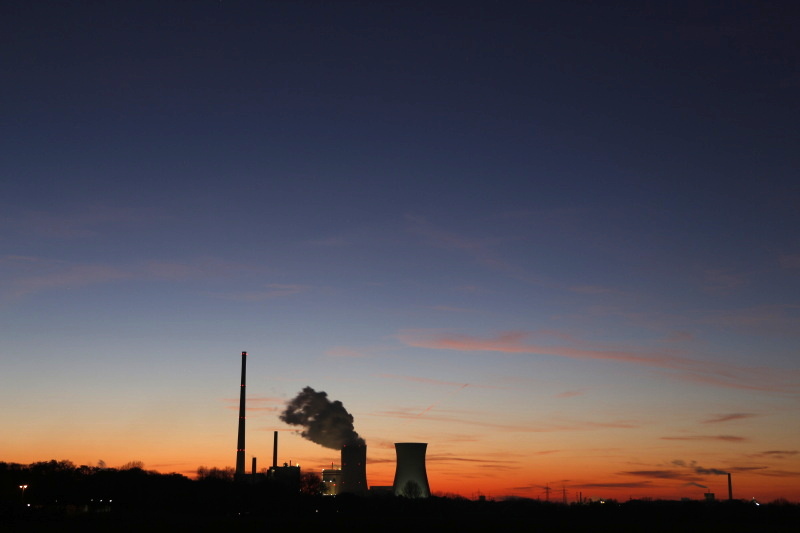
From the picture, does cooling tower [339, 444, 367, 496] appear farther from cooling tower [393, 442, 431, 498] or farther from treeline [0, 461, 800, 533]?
cooling tower [393, 442, 431, 498]

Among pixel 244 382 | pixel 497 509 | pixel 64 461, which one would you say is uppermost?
pixel 244 382

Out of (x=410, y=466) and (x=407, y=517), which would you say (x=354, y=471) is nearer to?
(x=407, y=517)

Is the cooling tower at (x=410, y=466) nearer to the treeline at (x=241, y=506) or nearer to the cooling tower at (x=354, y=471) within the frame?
the treeline at (x=241, y=506)

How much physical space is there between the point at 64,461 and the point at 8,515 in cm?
7651

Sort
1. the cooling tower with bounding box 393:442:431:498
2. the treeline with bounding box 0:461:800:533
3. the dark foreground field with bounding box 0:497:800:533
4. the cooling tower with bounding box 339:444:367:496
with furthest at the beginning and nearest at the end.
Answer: the cooling tower with bounding box 339:444:367:496 → the treeline with bounding box 0:461:800:533 → the cooling tower with bounding box 393:442:431:498 → the dark foreground field with bounding box 0:497:800:533

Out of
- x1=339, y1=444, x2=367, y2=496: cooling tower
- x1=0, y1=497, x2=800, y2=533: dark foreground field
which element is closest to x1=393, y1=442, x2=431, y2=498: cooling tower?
x1=0, y1=497, x2=800, y2=533: dark foreground field

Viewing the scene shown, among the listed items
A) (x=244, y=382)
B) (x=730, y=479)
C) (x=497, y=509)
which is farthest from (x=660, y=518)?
(x=244, y=382)

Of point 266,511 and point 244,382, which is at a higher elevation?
point 244,382

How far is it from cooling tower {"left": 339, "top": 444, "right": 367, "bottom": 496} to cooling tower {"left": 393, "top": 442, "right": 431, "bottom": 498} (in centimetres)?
2161

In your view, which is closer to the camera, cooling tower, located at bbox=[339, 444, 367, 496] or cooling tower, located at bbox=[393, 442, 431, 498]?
cooling tower, located at bbox=[393, 442, 431, 498]

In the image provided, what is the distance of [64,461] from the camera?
145000 mm

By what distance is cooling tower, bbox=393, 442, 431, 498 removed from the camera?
96062 mm

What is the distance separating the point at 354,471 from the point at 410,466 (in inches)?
1189

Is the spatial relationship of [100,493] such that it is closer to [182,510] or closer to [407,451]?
[182,510]
